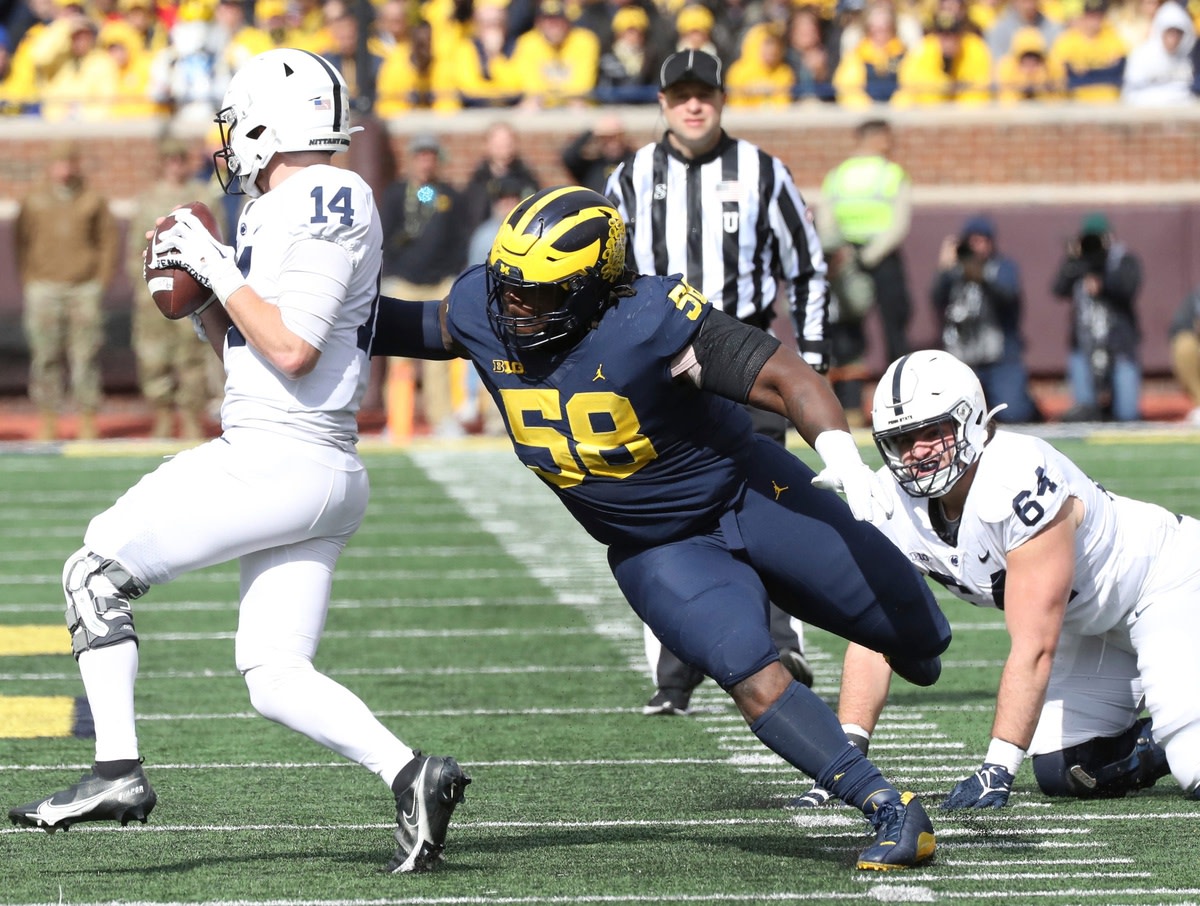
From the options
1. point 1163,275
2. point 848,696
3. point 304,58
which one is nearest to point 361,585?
point 848,696

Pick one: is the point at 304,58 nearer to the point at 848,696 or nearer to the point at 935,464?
the point at 935,464

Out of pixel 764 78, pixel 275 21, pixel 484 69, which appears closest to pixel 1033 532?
pixel 764 78

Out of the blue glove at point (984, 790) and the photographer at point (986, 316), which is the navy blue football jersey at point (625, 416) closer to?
the blue glove at point (984, 790)

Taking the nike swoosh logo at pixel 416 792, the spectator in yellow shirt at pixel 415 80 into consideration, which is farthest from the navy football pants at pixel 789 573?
the spectator in yellow shirt at pixel 415 80

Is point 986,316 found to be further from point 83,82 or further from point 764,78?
point 83,82

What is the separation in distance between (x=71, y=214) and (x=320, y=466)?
9493 mm

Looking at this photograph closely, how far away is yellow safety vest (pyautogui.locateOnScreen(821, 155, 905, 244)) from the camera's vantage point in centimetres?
1348

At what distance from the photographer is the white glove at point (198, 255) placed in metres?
4.09

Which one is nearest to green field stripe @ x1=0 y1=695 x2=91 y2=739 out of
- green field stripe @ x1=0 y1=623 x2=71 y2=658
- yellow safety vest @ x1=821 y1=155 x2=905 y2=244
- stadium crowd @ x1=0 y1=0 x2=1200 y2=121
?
green field stripe @ x1=0 y1=623 x2=71 y2=658

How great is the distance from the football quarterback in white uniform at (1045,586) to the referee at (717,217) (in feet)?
4.76

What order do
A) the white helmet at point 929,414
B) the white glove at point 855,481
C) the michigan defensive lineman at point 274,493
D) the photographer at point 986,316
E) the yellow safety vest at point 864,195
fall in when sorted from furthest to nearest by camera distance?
the photographer at point 986,316 → the yellow safety vest at point 864,195 → the white helmet at point 929,414 → the michigan defensive lineman at point 274,493 → the white glove at point 855,481

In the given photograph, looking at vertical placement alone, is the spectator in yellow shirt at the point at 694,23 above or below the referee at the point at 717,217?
above

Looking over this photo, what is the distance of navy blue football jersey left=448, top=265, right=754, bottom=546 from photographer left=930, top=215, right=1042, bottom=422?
30.9 ft

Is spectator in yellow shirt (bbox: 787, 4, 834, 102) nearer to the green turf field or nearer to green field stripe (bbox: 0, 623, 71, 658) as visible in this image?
the green turf field
